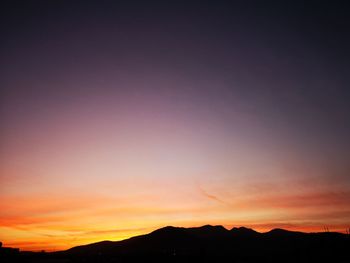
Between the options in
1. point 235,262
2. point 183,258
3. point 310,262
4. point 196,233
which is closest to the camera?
point 183,258

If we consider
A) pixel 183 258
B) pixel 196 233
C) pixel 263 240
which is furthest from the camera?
pixel 196 233

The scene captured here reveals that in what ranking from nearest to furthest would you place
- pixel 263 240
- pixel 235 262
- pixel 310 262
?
pixel 235 262, pixel 310 262, pixel 263 240

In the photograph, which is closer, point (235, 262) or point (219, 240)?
point (235, 262)

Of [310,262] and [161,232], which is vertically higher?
[161,232]

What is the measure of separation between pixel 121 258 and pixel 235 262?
2059 centimetres

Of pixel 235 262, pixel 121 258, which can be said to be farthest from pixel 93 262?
pixel 235 262

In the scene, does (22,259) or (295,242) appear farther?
(295,242)

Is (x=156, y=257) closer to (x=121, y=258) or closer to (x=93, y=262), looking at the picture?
(x=121, y=258)

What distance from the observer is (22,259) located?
132ft

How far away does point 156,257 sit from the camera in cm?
5016

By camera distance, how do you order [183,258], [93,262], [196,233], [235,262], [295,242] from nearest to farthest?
[93,262], [183,258], [235,262], [295,242], [196,233]

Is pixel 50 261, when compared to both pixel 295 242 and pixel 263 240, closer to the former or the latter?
pixel 295 242

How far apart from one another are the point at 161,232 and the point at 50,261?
12284 centimetres

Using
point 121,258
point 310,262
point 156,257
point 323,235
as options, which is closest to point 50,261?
point 121,258
